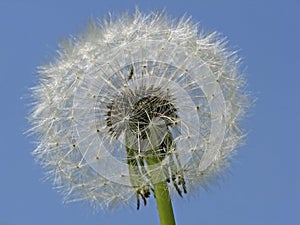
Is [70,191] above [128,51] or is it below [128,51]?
below

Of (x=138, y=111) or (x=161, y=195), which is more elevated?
(x=138, y=111)

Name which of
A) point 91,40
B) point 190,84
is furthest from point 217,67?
point 91,40

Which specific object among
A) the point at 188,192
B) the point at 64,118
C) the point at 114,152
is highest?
the point at 64,118

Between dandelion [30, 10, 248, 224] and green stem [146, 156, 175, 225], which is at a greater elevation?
dandelion [30, 10, 248, 224]

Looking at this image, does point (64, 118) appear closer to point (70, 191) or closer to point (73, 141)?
point (73, 141)

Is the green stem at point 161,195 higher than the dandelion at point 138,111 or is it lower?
lower
